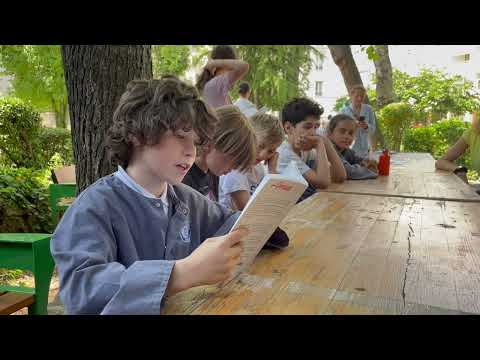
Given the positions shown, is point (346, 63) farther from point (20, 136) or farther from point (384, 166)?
point (20, 136)

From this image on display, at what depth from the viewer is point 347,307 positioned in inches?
44.1

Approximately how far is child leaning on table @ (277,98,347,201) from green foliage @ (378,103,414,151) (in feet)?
23.6

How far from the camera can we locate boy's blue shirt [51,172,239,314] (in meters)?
0.97

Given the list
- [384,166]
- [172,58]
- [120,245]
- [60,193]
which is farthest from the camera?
[172,58]

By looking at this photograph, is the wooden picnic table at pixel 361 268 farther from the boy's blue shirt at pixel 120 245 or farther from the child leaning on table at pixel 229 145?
the child leaning on table at pixel 229 145

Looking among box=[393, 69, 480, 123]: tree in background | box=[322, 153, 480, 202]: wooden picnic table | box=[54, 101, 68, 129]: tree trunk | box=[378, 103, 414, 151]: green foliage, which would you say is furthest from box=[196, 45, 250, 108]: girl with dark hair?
box=[393, 69, 480, 123]: tree in background

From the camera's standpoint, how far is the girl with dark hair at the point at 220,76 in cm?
400

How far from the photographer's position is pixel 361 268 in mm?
1441

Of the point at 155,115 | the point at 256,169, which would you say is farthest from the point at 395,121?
the point at 155,115

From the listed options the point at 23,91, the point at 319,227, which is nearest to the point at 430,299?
the point at 319,227

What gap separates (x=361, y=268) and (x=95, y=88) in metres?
1.77
